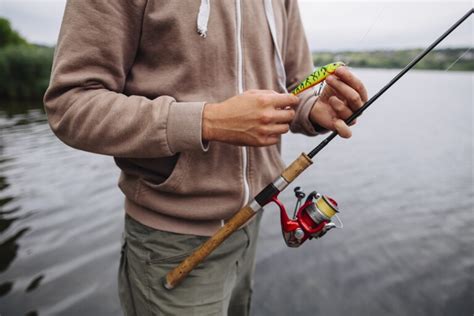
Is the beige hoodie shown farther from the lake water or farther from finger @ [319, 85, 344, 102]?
the lake water

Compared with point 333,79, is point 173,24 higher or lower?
higher

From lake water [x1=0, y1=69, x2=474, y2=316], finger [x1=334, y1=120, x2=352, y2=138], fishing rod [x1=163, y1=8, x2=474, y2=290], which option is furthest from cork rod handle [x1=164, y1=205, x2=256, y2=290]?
lake water [x1=0, y1=69, x2=474, y2=316]

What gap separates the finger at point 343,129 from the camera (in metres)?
1.54

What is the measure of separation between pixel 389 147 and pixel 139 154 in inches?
480

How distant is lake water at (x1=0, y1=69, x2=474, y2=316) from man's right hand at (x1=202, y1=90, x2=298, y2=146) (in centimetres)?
348

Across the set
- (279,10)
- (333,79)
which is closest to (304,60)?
(279,10)

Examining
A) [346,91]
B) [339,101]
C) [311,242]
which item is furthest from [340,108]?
[311,242]

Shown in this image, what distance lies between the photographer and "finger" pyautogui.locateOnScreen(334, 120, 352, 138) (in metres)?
1.54

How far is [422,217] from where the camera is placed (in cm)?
665

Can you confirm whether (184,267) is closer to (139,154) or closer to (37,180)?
(139,154)

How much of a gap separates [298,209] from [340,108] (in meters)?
0.59

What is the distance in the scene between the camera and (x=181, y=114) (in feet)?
4.12

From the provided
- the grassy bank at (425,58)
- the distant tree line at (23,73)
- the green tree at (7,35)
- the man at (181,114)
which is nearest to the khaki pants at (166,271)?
the man at (181,114)

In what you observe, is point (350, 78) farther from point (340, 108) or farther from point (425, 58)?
point (425, 58)
